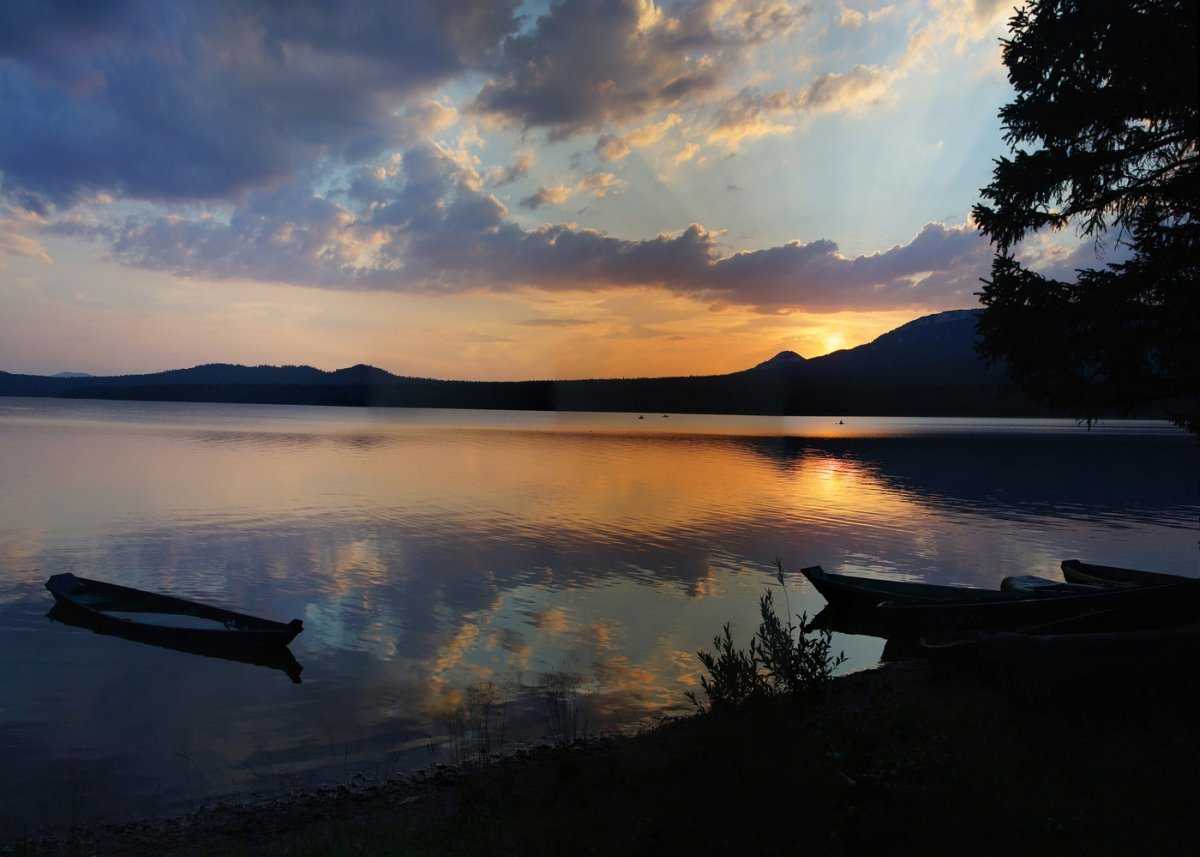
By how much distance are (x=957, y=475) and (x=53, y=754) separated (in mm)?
72683

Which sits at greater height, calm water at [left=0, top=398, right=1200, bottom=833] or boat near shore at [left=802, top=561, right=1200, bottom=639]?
boat near shore at [left=802, top=561, right=1200, bottom=639]

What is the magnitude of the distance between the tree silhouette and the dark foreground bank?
6.43m

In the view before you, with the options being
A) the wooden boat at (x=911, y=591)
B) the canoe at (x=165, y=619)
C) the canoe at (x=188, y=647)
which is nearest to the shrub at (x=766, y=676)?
the wooden boat at (x=911, y=591)

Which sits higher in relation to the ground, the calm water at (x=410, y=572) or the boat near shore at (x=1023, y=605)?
the boat near shore at (x=1023, y=605)

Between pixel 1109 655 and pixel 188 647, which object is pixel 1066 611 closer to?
pixel 1109 655

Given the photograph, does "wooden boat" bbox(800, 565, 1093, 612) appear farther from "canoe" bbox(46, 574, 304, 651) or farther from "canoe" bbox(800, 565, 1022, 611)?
"canoe" bbox(46, 574, 304, 651)

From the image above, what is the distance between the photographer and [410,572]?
91.6 ft

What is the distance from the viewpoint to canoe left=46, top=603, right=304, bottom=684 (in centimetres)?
1767

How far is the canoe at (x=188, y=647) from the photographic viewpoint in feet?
58.0

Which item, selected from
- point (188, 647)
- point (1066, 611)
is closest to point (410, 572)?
point (188, 647)

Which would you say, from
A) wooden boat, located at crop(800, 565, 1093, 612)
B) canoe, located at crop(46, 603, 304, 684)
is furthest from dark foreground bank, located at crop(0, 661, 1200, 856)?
canoe, located at crop(46, 603, 304, 684)

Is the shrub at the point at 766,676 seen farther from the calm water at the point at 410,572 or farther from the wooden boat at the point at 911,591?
the wooden boat at the point at 911,591

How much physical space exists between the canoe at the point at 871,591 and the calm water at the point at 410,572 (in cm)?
247

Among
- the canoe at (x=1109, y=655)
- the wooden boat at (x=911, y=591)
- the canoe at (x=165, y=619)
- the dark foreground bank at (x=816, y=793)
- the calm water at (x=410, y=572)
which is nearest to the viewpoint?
the dark foreground bank at (x=816, y=793)
